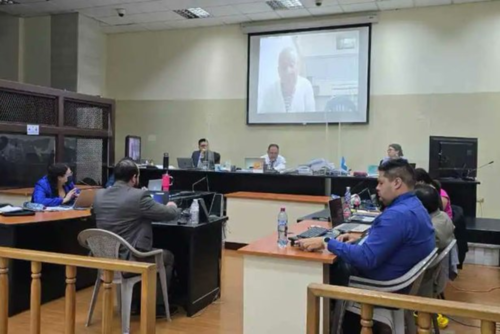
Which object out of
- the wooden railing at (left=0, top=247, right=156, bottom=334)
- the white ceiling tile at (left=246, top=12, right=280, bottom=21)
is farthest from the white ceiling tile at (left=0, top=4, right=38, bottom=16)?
the wooden railing at (left=0, top=247, right=156, bottom=334)

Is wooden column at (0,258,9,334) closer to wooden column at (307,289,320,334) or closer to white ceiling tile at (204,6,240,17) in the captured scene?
wooden column at (307,289,320,334)

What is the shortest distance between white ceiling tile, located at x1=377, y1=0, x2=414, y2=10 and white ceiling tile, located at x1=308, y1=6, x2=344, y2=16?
2.21 ft

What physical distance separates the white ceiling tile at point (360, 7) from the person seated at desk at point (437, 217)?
Result: 496 cm

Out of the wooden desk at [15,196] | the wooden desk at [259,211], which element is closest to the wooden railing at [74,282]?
the wooden desk at [15,196]

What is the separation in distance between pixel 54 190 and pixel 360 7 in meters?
5.60

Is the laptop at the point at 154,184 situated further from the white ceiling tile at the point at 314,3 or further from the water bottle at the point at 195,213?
the white ceiling tile at the point at 314,3

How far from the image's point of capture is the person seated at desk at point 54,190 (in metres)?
4.97

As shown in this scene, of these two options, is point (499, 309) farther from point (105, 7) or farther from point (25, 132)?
point (105, 7)

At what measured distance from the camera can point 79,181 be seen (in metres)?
7.48

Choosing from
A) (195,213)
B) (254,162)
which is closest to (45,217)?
(195,213)

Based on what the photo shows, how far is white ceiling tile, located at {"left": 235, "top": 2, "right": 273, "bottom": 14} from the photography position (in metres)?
7.76

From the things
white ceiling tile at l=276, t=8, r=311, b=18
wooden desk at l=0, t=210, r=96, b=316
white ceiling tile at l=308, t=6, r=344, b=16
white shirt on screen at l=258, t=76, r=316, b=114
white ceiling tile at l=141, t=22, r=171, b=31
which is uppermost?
white ceiling tile at l=141, t=22, r=171, b=31

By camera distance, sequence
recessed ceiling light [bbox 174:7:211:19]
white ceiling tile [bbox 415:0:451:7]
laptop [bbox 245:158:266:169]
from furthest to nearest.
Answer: recessed ceiling light [bbox 174:7:211:19] → white ceiling tile [bbox 415:0:451:7] → laptop [bbox 245:158:266:169]

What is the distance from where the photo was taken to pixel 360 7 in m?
7.86
